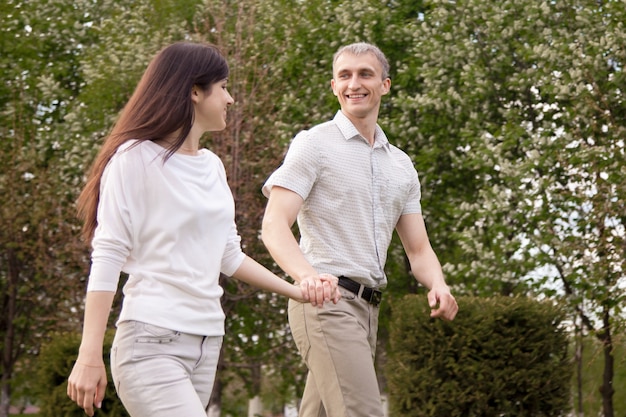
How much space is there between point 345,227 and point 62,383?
5415 millimetres

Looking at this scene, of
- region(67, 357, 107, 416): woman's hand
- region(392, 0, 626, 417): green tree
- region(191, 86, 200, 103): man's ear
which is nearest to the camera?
region(67, 357, 107, 416): woman's hand

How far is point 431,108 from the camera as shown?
13555 mm

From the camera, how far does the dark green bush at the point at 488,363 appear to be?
27.6 feet

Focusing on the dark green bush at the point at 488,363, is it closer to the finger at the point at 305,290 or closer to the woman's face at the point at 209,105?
the finger at the point at 305,290

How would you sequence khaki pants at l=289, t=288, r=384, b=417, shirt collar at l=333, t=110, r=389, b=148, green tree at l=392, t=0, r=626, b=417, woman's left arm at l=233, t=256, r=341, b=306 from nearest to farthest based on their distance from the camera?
woman's left arm at l=233, t=256, r=341, b=306 < khaki pants at l=289, t=288, r=384, b=417 < shirt collar at l=333, t=110, r=389, b=148 < green tree at l=392, t=0, r=626, b=417

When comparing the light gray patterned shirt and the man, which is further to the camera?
the light gray patterned shirt

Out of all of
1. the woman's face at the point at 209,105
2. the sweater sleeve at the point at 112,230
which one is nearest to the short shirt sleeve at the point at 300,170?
the woman's face at the point at 209,105

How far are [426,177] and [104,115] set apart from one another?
4.64m

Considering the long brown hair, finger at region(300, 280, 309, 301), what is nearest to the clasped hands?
finger at region(300, 280, 309, 301)

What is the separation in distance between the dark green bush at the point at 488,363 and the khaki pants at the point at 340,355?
13.6 ft

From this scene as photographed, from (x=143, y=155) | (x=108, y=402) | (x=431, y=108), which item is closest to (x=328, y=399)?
(x=143, y=155)

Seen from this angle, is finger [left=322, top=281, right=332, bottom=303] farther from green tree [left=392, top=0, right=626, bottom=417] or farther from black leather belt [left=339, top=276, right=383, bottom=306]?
green tree [left=392, top=0, right=626, bottom=417]

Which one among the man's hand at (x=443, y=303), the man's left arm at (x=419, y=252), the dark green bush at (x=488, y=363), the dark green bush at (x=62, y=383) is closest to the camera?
the man's hand at (x=443, y=303)

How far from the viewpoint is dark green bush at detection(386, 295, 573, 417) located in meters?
8.40
